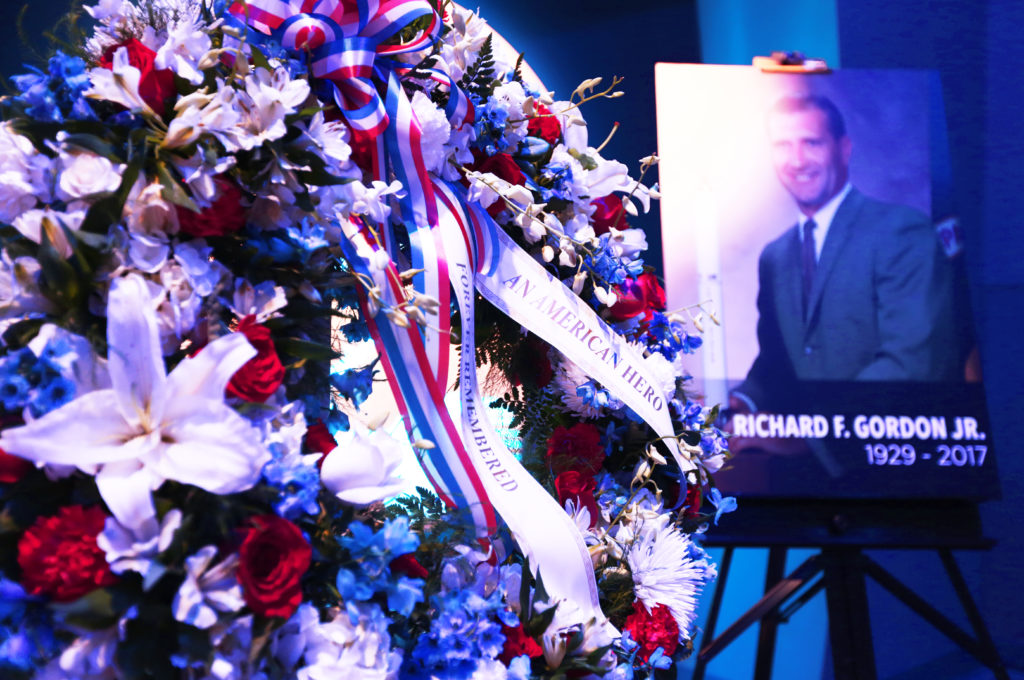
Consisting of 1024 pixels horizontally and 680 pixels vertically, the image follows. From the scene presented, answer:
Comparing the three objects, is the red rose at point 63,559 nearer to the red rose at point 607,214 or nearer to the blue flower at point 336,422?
the blue flower at point 336,422

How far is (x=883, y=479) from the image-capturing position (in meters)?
1.84

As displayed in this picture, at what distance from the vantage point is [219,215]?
75 cm

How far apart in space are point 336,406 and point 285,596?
0.94ft

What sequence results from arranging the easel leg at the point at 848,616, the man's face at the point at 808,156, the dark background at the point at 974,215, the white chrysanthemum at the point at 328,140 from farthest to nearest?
the dark background at the point at 974,215 < the man's face at the point at 808,156 < the easel leg at the point at 848,616 < the white chrysanthemum at the point at 328,140

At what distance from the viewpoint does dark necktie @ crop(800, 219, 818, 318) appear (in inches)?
78.4

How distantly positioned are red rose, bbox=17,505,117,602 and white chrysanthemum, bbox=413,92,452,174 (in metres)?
0.54

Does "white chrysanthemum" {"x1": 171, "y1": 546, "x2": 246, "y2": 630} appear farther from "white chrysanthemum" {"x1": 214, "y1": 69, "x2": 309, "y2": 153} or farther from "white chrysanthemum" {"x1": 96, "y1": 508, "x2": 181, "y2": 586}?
"white chrysanthemum" {"x1": 214, "y1": 69, "x2": 309, "y2": 153}

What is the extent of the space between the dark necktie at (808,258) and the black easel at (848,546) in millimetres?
499

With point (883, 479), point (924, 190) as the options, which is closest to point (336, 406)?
point (883, 479)

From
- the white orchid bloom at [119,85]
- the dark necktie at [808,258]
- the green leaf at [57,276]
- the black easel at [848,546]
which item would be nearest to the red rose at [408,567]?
the green leaf at [57,276]

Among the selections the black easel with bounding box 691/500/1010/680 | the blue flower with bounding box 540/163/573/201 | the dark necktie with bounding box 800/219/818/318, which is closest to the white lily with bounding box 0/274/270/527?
the blue flower with bounding box 540/163/573/201

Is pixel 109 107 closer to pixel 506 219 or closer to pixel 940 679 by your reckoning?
pixel 506 219

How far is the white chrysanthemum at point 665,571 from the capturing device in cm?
101

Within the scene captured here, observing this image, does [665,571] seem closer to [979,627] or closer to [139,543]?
[139,543]
